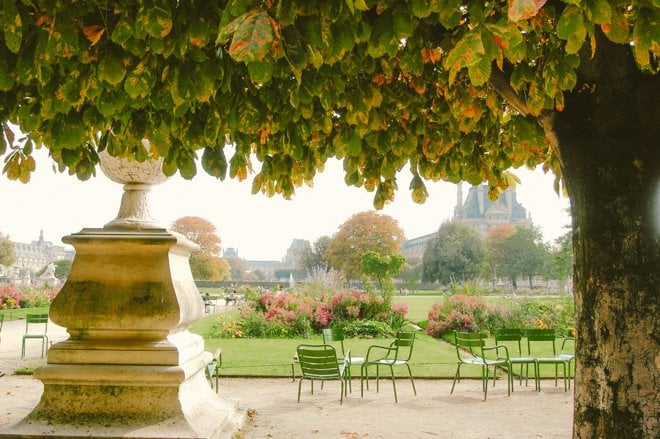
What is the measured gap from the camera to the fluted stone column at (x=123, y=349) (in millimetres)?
4332

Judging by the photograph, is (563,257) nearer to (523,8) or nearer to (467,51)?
(467,51)

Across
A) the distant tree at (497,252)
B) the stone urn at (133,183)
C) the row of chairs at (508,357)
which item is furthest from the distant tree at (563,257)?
the stone urn at (133,183)

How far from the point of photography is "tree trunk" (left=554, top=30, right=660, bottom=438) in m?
2.73

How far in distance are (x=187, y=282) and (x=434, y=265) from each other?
58.4 m

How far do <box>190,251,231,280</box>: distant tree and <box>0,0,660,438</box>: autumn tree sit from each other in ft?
206

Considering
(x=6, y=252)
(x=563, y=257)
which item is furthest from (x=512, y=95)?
(x=6, y=252)

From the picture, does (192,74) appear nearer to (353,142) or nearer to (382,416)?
(353,142)

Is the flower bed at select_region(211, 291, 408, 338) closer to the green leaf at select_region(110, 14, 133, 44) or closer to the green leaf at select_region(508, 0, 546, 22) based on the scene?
the green leaf at select_region(110, 14, 133, 44)

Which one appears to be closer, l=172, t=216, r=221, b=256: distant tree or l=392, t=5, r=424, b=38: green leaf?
l=392, t=5, r=424, b=38: green leaf

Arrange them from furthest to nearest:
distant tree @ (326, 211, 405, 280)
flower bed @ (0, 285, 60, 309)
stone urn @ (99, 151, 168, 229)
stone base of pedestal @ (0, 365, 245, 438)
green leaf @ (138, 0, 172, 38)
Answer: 1. distant tree @ (326, 211, 405, 280)
2. flower bed @ (0, 285, 60, 309)
3. stone urn @ (99, 151, 168, 229)
4. stone base of pedestal @ (0, 365, 245, 438)
5. green leaf @ (138, 0, 172, 38)

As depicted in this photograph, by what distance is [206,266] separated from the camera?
67750mm

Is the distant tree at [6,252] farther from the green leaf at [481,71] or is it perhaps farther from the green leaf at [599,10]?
Answer: the green leaf at [599,10]

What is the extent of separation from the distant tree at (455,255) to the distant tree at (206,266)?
90.7 ft

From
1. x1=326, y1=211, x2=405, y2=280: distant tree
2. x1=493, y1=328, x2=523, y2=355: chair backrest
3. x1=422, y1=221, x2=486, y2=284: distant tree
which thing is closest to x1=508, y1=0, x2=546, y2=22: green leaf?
x1=493, y1=328, x2=523, y2=355: chair backrest
